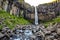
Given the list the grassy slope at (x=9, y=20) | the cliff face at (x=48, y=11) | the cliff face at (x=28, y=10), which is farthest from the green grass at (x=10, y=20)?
the cliff face at (x=48, y=11)

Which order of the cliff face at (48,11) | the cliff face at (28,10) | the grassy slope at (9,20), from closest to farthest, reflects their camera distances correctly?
the grassy slope at (9,20)
the cliff face at (28,10)
the cliff face at (48,11)

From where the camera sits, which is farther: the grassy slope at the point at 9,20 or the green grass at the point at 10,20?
the green grass at the point at 10,20

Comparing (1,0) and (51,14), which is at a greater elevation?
(1,0)

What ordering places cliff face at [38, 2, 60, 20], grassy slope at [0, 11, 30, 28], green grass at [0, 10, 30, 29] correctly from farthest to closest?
cliff face at [38, 2, 60, 20] → green grass at [0, 10, 30, 29] → grassy slope at [0, 11, 30, 28]

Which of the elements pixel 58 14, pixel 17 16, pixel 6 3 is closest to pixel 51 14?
pixel 58 14

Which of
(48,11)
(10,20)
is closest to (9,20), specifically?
(10,20)

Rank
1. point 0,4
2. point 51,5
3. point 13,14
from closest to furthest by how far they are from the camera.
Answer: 1. point 0,4
2. point 13,14
3. point 51,5

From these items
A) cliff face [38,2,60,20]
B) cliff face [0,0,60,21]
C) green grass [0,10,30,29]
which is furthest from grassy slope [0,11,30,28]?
cliff face [38,2,60,20]

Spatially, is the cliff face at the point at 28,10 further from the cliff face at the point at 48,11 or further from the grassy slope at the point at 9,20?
the grassy slope at the point at 9,20

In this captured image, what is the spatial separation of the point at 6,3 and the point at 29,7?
40.7 feet

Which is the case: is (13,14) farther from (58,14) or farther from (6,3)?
(58,14)

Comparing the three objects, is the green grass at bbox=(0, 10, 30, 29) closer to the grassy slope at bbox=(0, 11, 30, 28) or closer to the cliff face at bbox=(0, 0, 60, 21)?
the grassy slope at bbox=(0, 11, 30, 28)

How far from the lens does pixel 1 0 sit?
77.8 meters

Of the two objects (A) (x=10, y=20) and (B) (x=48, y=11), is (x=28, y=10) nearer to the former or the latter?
(B) (x=48, y=11)
